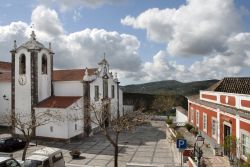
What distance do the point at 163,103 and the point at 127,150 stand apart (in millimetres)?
20713

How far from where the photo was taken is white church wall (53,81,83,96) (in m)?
34.8

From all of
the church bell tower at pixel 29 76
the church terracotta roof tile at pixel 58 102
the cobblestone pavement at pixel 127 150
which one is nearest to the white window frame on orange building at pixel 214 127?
the cobblestone pavement at pixel 127 150

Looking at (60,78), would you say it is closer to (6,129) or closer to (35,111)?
(35,111)

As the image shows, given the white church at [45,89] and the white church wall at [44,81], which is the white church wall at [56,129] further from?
Result: the white church wall at [44,81]

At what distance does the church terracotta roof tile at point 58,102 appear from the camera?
31.6 metres

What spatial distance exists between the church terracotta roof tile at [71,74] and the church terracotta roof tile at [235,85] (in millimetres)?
16298

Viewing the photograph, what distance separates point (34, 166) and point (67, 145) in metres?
12.8

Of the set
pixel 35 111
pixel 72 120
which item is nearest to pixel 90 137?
pixel 72 120

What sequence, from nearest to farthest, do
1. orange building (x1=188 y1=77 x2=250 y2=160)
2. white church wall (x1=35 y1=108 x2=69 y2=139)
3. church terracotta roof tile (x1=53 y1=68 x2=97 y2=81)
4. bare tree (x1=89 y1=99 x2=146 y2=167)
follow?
orange building (x1=188 y1=77 x2=250 y2=160), bare tree (x1=89 y1=99 x2=146 y2=167), white church wall (x1=35 y1=108 x2=69 y2=139), church terracotta roof tile (x1=53 y1=68 x2=97 y2=81)

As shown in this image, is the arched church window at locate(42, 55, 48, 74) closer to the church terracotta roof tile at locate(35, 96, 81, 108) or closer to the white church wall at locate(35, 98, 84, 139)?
the church terracotta roof tile at locate(35, 96, 81, 108)

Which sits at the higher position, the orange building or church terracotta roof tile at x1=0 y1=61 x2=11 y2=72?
church terracotta roof tile at x1=0 y1=61 x2=11 y2=72

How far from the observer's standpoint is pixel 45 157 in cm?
1822

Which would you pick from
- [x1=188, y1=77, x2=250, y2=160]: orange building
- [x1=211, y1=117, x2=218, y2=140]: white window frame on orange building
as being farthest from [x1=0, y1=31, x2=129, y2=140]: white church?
[x1=211, y1=117, x2=218, y2=140]: white window frame on orange building

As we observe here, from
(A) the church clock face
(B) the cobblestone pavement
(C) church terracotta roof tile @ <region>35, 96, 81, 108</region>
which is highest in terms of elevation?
(A) the church clock face
